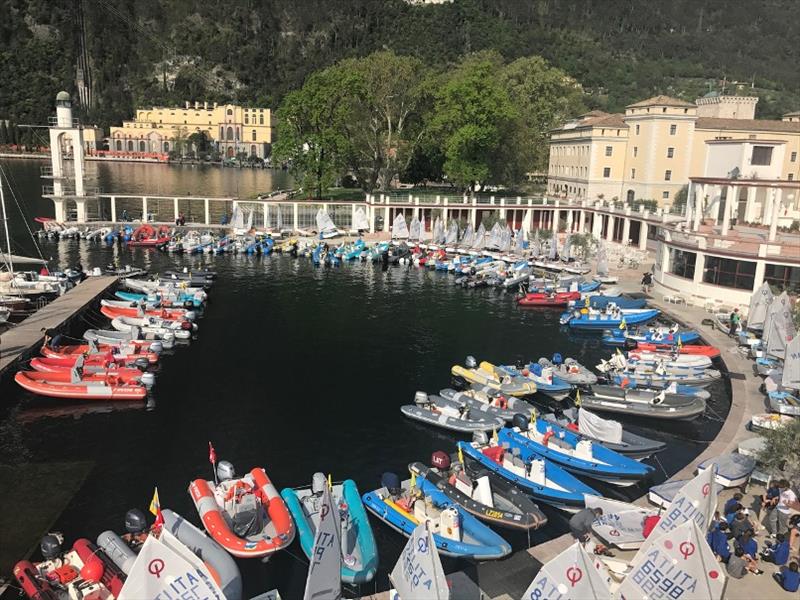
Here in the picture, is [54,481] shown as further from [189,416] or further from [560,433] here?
[560,433]

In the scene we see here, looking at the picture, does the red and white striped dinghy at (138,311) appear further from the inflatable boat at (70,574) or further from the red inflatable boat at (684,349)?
the red inflatable boat at (684,349)

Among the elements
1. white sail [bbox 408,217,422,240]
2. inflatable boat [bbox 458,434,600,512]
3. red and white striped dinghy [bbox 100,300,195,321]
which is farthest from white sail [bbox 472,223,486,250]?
inflatable boat [bbox 458,434,600,512]

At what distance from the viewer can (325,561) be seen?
16.9 m

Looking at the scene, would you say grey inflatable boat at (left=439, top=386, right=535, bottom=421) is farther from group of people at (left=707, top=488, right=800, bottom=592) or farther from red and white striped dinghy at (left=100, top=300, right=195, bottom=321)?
red and white striped dinghy at (left=100, top=300, right=195, bottom=321)

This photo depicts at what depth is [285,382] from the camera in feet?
135

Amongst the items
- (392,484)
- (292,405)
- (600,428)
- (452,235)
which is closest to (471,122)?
(452,235)

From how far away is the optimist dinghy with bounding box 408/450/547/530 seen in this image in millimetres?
25891

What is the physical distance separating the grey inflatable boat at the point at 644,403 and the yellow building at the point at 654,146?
183 feet

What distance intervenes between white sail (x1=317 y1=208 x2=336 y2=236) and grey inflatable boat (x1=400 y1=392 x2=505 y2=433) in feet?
170

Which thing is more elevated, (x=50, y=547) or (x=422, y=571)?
(x=422, y=571)

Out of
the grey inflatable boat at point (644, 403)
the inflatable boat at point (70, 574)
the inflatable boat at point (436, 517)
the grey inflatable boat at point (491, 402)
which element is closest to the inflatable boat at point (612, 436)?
the grey inflatable boat at point (491, 402)

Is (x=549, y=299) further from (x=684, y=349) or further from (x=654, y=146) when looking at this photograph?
(x=654, y=146)

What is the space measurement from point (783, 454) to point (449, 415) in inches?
606

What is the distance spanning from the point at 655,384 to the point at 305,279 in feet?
125
